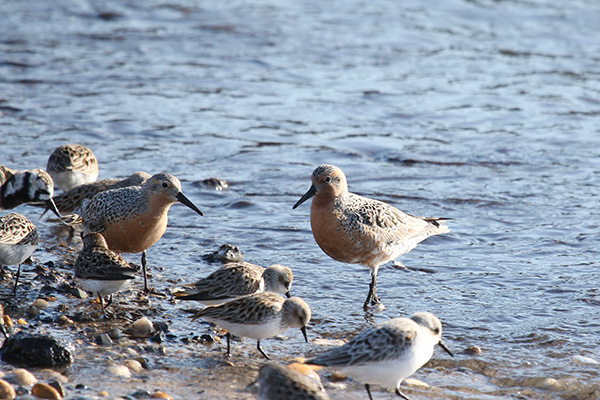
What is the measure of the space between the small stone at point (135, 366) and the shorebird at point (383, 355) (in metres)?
1.43

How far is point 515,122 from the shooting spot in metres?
15.7

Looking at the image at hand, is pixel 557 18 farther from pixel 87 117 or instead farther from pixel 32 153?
pixel 32 153

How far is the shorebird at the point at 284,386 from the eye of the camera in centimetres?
566

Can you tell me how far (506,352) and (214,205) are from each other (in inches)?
209

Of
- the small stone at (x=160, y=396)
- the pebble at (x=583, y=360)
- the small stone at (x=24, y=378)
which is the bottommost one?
the small stone at (x=160, y=396)

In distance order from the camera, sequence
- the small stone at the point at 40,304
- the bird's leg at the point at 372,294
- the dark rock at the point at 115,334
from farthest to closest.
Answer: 1. the bird's leg at the point at 372,294
2. the small stone at the point at 40,304
3. the dark rock at the point at 115,334

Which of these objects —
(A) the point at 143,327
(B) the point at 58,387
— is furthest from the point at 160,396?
(A) the point at 143,327

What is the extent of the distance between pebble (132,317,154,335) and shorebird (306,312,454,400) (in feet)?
6.09

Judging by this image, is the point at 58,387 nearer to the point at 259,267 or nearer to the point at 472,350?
the point at 259,267

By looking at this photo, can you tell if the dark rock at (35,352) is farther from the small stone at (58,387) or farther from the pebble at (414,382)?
the pebble at (414,382)

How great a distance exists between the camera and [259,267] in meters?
8.20

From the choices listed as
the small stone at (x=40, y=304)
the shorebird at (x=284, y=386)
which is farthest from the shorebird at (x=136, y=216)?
the shorebird at (x=284, y=386)

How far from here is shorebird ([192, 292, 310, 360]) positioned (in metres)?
6.89

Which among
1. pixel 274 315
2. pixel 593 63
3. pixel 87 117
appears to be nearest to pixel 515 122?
pixel 593 63
